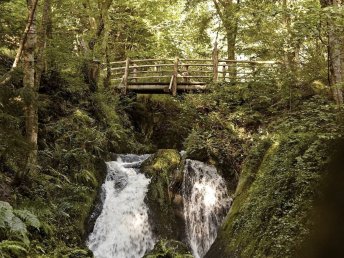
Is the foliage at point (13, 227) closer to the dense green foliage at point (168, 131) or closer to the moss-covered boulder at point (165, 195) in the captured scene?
the dense green foliage at point (168, 131)

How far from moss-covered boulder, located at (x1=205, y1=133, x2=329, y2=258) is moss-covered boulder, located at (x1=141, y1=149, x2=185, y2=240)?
98.2 inches

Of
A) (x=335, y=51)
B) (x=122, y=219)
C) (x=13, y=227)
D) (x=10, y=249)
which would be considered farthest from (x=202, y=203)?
(x=13, y=227)

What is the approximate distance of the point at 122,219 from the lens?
35.8ft

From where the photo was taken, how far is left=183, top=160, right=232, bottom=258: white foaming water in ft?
35.9

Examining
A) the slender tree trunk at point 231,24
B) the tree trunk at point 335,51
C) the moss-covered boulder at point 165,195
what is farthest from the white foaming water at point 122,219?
the slender tree trunk at point 231,24

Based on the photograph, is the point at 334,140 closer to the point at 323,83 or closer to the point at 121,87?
the point at 323,83

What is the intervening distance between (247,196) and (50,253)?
160 inches

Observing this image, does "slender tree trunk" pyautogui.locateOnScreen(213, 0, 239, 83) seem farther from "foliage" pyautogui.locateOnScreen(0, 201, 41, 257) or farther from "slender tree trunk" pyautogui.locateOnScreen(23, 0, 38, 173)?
"foliage" pyautogui.locateOnScreen(0, 201, 41, 257)

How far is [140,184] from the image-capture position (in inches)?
472

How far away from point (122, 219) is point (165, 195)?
4.84ft

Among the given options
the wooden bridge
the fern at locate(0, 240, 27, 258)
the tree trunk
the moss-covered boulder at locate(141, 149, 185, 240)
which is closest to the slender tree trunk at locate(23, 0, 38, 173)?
the fern at locate(0, 240, 27, 258)

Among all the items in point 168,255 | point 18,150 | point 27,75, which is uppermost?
point 27,75

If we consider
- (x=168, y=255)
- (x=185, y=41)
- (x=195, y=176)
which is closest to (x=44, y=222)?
(x=168, y=255)

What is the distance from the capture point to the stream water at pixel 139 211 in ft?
34.0
